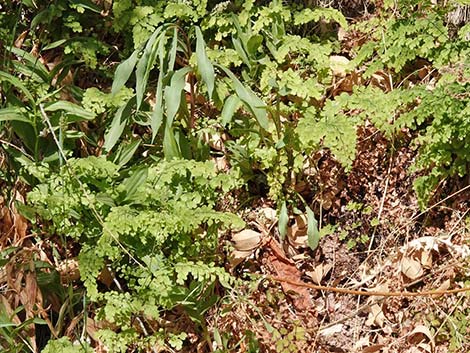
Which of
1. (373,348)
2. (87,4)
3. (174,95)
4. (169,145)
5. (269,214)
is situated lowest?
(373,348)

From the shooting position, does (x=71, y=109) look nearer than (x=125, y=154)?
Yes

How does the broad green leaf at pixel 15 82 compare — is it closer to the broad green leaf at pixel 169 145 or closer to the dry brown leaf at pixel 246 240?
the broad green leaf at pixel 169 145

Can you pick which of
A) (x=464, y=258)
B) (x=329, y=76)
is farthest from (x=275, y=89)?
(x=464, y=258)

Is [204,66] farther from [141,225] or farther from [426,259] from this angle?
[426,259]

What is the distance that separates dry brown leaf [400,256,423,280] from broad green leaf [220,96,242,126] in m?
1.04

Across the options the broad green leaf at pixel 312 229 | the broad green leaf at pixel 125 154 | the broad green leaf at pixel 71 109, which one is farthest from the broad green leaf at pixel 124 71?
the broad green leaf at pixel 312 229

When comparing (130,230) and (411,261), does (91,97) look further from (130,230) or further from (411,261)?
(411,261)

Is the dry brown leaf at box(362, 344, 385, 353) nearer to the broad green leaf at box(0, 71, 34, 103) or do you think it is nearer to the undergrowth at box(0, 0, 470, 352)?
the undergrowth at box(0, 0, 470, 352)

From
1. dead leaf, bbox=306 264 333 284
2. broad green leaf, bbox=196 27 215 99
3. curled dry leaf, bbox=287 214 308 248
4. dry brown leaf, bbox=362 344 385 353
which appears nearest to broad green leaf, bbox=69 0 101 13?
broad green leaf, bbox=196 27 215 99

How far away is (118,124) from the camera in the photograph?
3.91m

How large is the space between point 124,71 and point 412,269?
1.59m

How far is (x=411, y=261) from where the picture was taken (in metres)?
3.92

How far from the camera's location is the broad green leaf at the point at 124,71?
3.87 metres

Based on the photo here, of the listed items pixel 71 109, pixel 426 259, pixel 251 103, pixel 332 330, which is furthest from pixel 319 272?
pixel 71 109
